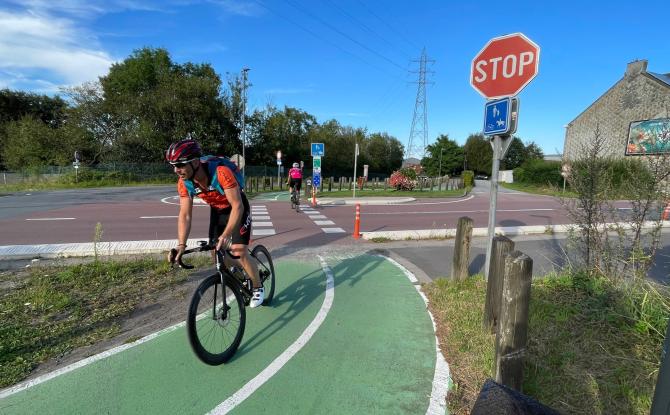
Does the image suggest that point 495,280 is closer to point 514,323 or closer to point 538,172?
point 514,323

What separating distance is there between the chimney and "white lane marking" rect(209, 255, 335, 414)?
146ft

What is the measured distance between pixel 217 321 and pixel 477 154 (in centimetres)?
9518

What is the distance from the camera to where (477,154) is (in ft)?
293

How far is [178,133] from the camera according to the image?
129 ft

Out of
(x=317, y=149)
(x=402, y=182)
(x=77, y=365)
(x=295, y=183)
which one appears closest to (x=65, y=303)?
(x=77, y=365)

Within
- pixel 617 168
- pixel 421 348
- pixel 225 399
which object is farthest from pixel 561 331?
pixel 225 399

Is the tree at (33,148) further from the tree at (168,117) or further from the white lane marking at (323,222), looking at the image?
the white lane marking at (323,222)

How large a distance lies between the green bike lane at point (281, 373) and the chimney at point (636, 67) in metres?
44.1

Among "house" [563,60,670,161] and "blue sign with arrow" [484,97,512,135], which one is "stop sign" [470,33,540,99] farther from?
"house" [563,60,670,161]

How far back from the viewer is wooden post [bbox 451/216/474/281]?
5293 mm

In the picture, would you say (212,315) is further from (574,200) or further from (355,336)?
(574,200)

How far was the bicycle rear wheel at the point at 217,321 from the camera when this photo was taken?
124 inches

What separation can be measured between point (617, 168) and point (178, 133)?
41413 millimetres

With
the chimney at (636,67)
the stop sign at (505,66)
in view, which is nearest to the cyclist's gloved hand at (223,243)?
the stop sign at (505,66)
